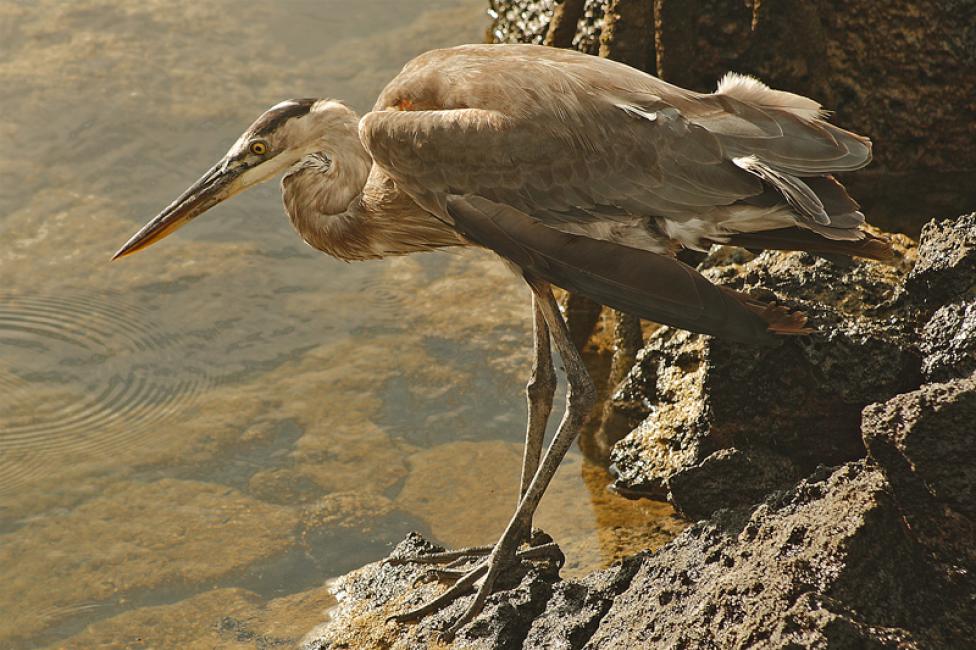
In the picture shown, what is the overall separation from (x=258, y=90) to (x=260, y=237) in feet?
5.57

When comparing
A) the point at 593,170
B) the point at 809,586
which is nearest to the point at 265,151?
the point at 593,170

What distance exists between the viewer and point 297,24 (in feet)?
29.2

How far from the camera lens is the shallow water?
192 inches

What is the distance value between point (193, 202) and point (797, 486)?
8.93 feet

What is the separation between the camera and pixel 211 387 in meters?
5.92

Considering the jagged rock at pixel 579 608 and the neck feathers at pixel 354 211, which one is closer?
the jagged rock at pixel 579 608

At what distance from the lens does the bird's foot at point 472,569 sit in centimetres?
395

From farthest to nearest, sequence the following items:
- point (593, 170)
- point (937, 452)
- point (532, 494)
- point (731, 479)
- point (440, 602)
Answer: point (532, 494), point (440, 602), point (593, 170), point (731, 479), point (937, 452)

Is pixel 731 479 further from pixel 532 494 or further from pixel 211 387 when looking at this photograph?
pixel 211 387

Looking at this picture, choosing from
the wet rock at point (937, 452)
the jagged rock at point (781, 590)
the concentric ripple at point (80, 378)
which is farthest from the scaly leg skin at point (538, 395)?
the concentric ripple at point (80, 378)

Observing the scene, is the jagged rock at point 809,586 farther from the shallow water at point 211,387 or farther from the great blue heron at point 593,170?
the shallow water at point 211,387

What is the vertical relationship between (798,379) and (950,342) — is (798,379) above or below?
below

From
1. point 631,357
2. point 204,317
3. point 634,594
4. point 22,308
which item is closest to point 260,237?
point 204,317

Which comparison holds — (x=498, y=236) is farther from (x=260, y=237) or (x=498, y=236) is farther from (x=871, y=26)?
(x=260, y=237)
